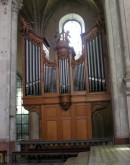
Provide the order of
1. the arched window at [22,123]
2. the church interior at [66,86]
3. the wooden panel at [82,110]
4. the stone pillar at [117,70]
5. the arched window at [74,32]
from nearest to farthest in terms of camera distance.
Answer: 1. the stone pillar at [117,70]
2. the church interior at [66,86]
3. the wooden panel at [82,110]
4. the arched window at [22,123]
5. the arched window at [74,32]

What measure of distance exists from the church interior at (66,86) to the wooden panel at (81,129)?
1.3 inches

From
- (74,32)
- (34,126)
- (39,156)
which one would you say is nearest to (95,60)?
(39,156)

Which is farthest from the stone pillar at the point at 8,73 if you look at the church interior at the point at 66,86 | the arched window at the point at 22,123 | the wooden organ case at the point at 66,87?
the arched window at the point at 22,123

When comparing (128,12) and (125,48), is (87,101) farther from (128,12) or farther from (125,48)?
(128,12)

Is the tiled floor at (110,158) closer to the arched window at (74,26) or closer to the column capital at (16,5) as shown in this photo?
the column capital at (16,5)

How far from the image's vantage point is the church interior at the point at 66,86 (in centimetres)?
1009

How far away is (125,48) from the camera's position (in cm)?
1012

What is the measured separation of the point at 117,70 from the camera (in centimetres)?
1033

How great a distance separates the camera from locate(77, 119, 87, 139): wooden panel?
11.5 metres

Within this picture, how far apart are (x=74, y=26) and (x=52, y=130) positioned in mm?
8685

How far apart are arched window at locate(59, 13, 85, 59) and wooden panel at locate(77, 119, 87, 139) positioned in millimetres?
7224

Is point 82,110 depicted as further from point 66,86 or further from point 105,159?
point 105,159

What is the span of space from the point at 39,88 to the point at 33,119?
4.42m

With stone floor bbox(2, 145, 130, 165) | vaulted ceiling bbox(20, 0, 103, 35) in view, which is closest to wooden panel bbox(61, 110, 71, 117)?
stone floor bbox(2, 145, 130, 165)
